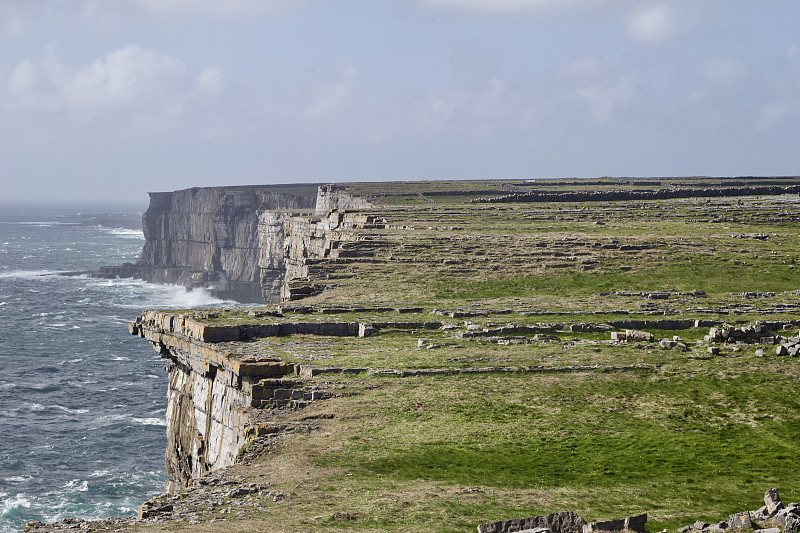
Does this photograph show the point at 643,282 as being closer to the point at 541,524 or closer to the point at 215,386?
the point at 215,386

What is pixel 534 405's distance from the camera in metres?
37.8

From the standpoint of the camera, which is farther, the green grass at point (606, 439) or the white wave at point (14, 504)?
the white wave at point (14, 504)

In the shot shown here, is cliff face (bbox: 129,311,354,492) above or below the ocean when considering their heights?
above

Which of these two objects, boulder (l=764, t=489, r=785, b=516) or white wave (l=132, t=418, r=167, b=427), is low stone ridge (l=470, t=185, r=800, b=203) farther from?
boulder (l=764, t=489, r=785, b=516)

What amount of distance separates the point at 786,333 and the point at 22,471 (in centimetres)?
5010

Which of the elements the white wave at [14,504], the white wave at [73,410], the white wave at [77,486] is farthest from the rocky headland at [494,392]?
the white wave at [73,410]

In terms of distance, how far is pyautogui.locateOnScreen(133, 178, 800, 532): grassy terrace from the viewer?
90.1 feet

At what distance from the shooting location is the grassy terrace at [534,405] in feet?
90.1

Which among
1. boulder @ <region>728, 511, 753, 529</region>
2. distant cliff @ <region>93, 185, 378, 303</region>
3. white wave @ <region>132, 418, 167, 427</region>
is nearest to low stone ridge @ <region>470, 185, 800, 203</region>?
distant cliff @ <region>93, 185, 378, 303</region>

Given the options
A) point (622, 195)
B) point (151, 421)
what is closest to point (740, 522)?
point (151, 421)

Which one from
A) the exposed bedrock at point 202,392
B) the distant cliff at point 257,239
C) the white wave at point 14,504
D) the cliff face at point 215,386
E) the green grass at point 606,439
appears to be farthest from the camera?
the distant cliff at point 257,239

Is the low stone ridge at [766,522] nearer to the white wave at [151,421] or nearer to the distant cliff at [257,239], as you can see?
the white wave at [151,421]

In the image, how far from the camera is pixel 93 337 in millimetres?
120250

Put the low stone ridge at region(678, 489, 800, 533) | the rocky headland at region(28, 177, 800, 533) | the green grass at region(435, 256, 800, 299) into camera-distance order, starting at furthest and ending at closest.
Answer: the green grass at region(435, 256, 800, 299) → the rocky headland at region(28, 177, 800, 533) → the low stone ridge at region(678, 489, 800, 533)
